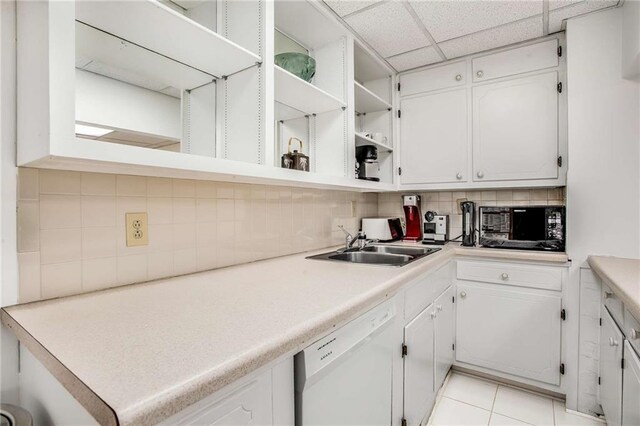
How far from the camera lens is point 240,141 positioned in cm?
134

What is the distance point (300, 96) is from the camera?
5.49 feet

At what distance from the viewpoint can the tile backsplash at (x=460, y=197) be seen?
232 cm

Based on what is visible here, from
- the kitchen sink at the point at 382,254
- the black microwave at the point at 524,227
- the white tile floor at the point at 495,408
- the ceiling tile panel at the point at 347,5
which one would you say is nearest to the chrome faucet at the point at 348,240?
the kitchen sink at the point at 382,254

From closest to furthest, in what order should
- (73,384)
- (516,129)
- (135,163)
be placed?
(73,384) < (135,163) < (516,129)

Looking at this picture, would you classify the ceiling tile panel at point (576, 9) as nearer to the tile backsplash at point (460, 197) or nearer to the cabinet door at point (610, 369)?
the tile backsplash at point (460, 197)

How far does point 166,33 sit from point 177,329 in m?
0.90

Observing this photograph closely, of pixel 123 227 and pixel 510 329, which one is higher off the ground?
pixel 123 227

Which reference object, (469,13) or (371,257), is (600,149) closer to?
(469,13)

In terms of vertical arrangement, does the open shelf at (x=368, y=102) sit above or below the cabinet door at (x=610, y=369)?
above

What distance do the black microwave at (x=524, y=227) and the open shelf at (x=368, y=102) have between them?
1.03 meters

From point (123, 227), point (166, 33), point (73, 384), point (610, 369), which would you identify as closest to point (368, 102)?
point (166, 33)

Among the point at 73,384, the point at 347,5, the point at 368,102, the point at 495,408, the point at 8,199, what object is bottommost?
the point at 495,408

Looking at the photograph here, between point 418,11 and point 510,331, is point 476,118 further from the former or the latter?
point 510,331

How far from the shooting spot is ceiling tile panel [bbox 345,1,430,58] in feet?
5.85
